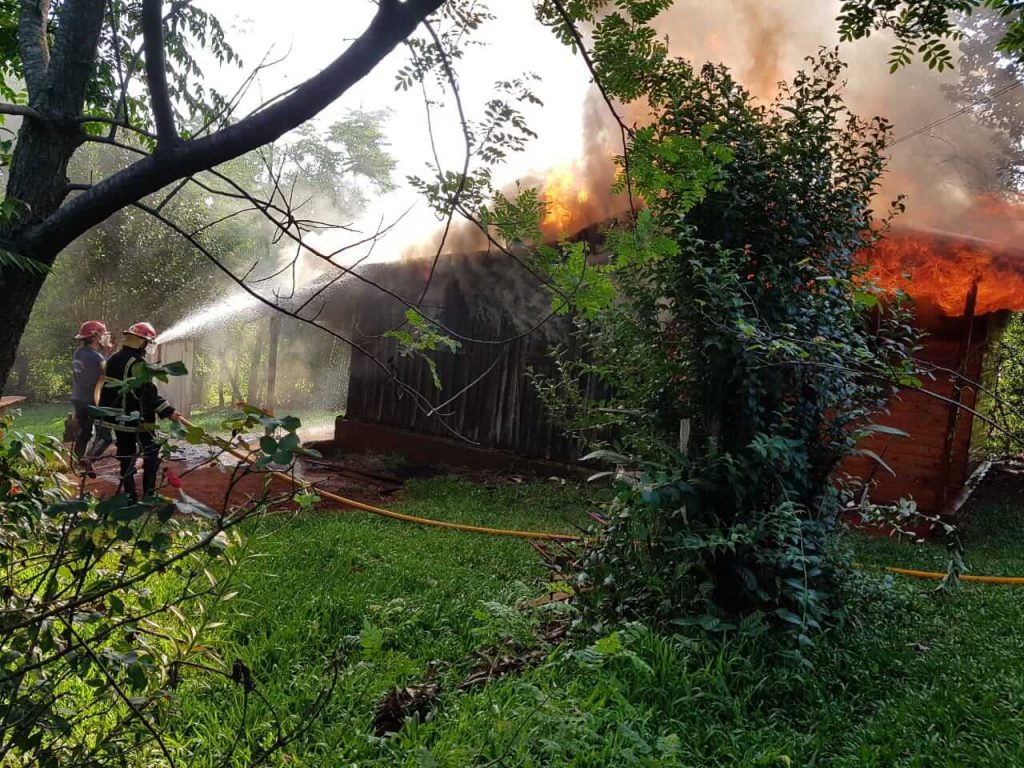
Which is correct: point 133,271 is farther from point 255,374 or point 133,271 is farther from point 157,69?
point 157,69

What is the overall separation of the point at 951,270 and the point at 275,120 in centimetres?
835

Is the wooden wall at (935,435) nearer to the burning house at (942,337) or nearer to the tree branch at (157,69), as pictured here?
the burning house at (942,337)

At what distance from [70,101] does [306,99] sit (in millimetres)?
850

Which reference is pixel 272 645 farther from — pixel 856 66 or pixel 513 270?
pixel 856 66

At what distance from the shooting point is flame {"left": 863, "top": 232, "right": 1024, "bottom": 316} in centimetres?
715

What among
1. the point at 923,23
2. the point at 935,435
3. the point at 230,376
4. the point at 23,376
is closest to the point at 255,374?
the point at 230,376

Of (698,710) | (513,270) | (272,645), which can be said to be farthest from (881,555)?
(513,270)

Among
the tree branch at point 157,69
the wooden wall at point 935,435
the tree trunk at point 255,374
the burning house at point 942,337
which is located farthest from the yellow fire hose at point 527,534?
the tree trunk at point 255,374

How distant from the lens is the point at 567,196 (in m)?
10.8

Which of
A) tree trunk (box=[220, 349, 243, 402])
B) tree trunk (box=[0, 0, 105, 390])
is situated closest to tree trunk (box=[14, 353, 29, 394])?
tree trunk (box=[220, 349, 243, 402])

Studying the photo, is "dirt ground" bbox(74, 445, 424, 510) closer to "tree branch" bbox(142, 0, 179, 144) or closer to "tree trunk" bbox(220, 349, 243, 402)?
"tree branch" bbox(142, 0, 179, 144)

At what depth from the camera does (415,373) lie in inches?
495

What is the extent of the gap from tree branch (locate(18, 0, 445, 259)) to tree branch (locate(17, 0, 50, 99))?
0.55 m

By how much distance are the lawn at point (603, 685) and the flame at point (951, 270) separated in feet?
13.4
